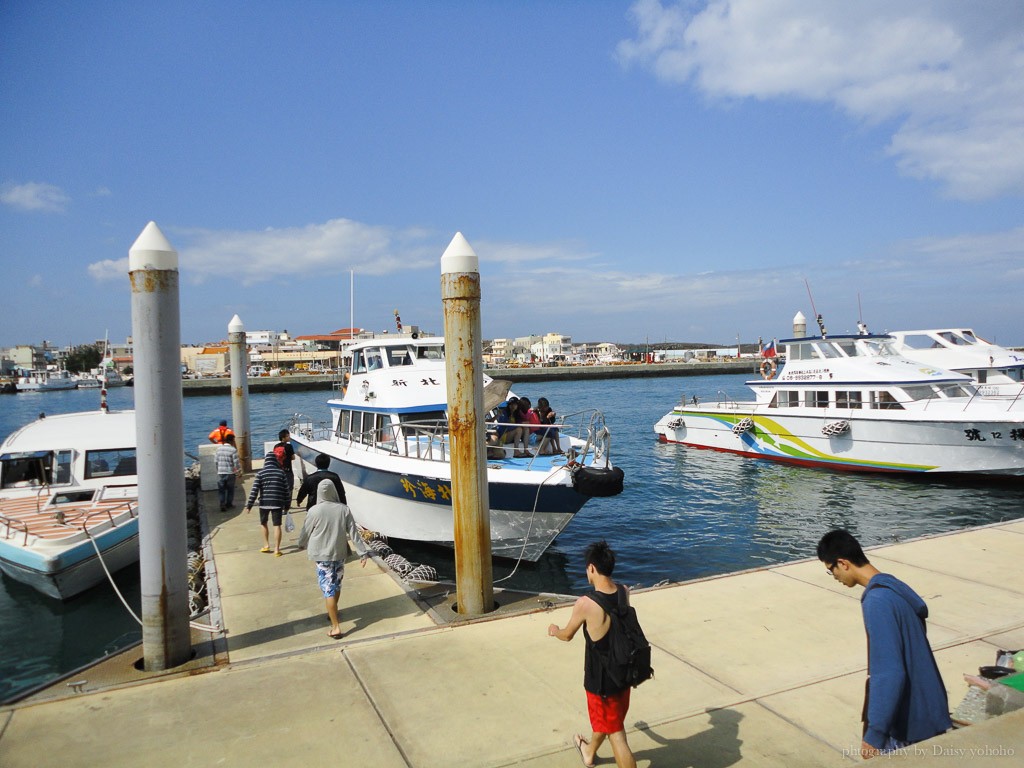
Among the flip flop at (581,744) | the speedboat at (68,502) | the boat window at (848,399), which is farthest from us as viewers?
the boat window at (848,399)

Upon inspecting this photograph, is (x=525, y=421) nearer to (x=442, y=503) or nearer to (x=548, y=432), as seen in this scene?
(x=548, y=432)

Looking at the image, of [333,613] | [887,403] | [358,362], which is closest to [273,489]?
[333,613]

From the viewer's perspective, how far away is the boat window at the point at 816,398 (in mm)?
23406

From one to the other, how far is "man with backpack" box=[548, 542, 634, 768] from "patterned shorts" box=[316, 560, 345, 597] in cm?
358

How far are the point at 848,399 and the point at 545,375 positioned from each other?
78950 millimetres

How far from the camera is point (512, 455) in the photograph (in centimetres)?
1227

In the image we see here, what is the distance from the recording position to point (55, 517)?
436 inches

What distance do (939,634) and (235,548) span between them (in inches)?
366

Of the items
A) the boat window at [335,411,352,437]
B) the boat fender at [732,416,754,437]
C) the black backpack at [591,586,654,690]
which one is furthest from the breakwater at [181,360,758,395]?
the black backpack at [591,586,654,690]

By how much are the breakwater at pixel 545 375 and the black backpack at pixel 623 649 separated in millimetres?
78102

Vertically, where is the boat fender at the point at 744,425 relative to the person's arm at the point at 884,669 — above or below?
below

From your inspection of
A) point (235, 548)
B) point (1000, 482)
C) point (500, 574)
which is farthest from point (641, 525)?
point (1000, 482)

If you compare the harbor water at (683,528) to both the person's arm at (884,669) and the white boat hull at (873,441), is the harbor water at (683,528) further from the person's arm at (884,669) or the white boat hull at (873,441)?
the person's arm at (884,669)

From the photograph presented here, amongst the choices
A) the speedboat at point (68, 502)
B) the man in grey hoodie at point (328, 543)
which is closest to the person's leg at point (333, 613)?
the man in grey hoodie at point (328, 543)
